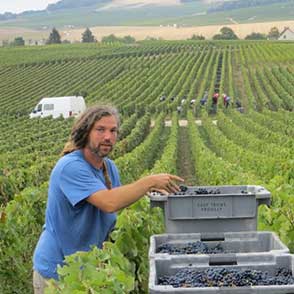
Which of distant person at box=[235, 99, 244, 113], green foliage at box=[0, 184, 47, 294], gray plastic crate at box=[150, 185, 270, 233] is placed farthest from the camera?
distant person at box=[235, 99, 244, 113]

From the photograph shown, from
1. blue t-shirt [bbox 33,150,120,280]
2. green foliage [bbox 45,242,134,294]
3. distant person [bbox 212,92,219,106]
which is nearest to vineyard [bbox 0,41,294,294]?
green foliage [bbox 45,242,134,294]

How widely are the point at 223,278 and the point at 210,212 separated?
2.78 ft

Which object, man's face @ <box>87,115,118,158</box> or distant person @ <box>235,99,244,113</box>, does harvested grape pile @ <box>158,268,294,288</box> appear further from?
distant person @ <box>235,99,244,113</box>

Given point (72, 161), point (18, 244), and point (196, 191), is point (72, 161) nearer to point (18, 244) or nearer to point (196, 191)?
point (196, 191)

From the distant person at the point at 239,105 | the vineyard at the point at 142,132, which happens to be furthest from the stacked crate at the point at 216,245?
Result: the distant person at the point at 239,105

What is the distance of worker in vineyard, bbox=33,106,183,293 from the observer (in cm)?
346

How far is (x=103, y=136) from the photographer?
3604 millimetres

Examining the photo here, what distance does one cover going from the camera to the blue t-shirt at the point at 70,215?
352cm

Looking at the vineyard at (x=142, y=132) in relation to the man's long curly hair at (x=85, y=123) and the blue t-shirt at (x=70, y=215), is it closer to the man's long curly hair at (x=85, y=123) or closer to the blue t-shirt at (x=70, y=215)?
the blue t-shirt at (x=70, y=215)

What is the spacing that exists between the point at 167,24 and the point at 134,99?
150m

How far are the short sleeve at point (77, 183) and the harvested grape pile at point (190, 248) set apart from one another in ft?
1.51

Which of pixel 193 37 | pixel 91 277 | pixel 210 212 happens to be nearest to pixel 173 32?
pixel 193 37

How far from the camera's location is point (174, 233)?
380 cm

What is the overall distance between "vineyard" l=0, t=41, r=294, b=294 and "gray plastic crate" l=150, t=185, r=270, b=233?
15.4 inches
